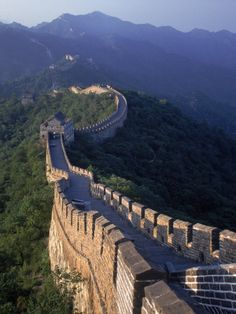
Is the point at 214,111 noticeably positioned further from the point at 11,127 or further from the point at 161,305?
the point at 161,305

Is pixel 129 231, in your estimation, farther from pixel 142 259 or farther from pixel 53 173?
pixel 53 173

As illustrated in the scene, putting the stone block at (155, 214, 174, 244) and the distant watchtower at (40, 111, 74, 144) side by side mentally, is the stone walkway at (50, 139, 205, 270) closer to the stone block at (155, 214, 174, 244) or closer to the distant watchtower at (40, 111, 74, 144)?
the stone block at (155, 214, 174, 244)

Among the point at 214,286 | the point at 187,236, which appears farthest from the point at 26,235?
the point at 214,286

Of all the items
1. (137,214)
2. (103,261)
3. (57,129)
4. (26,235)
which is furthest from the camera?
(57,129)

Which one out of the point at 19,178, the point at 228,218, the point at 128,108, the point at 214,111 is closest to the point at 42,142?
the point at 19,178

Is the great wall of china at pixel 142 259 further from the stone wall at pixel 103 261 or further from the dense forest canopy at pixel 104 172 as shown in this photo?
the dense forest canopy at pixel 104 172

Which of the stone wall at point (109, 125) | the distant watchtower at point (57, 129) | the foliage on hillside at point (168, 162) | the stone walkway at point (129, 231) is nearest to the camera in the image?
the stone walkway at point (129, 231)

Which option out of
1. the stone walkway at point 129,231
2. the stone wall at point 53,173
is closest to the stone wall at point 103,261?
the stone walkway at point 129,231
